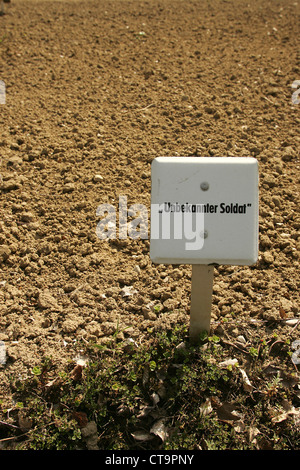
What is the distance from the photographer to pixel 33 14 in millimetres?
5180

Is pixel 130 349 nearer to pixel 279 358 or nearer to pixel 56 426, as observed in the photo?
pixel 56 426

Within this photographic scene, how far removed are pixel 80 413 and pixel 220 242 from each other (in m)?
0.97

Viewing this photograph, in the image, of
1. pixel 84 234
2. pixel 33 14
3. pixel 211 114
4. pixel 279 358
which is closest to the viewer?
pixel 279 358

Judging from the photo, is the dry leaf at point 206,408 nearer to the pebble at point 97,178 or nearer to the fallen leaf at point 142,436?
the fallen leaf at point 142,436

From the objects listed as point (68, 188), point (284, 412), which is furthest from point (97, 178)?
point (284, 412)

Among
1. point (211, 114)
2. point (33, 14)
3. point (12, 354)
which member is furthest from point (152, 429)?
point (33, 14)

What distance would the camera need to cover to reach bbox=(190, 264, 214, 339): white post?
88.3 inches

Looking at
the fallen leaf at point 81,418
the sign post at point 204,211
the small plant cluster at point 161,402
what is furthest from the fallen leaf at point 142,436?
the sign post at point 204,211

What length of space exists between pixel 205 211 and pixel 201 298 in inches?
16.8

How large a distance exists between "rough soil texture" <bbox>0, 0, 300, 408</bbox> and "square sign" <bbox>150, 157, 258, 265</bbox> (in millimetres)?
635

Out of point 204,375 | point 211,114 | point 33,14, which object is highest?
point 33,14

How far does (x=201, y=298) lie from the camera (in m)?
2.31

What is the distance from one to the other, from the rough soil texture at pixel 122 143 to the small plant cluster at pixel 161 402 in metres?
0.15

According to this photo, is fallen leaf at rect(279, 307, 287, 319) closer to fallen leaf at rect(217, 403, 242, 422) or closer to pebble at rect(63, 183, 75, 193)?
fallen leaf at rect(217, 403, 242, 422)
